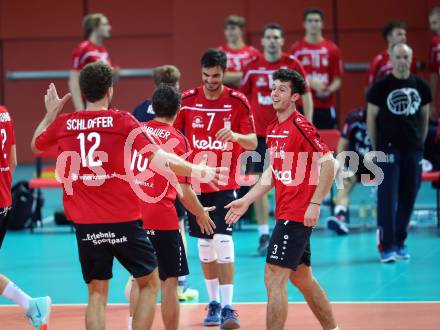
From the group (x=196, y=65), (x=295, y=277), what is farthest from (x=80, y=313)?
(x=196, y=65)

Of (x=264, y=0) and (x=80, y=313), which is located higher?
(x=264, y=0)

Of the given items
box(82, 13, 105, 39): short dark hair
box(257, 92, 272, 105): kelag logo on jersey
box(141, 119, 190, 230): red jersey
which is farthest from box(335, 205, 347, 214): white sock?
box(141, 119, 190, 230): red jersey

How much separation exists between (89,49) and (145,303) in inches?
312

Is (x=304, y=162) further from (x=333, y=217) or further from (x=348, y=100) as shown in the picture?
(x=348, y=100)

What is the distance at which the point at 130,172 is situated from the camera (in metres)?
7.39

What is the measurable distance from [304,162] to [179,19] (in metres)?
12.8

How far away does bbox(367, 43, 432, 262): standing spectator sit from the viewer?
11.5 meters

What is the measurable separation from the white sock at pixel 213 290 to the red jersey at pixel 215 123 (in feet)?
2.98

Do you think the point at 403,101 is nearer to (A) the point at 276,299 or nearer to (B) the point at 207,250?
(B) the point at 207,250

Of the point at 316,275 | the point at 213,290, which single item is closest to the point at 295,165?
the point at 213,290

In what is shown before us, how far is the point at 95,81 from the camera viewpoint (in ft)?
23.3

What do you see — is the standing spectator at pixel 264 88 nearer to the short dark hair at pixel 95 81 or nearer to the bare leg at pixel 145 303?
the bare leg at pixel 145 303

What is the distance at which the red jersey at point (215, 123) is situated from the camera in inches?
372

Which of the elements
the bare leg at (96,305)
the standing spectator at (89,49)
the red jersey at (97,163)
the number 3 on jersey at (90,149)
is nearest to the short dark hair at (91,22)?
the standing spectator at (89,49)
